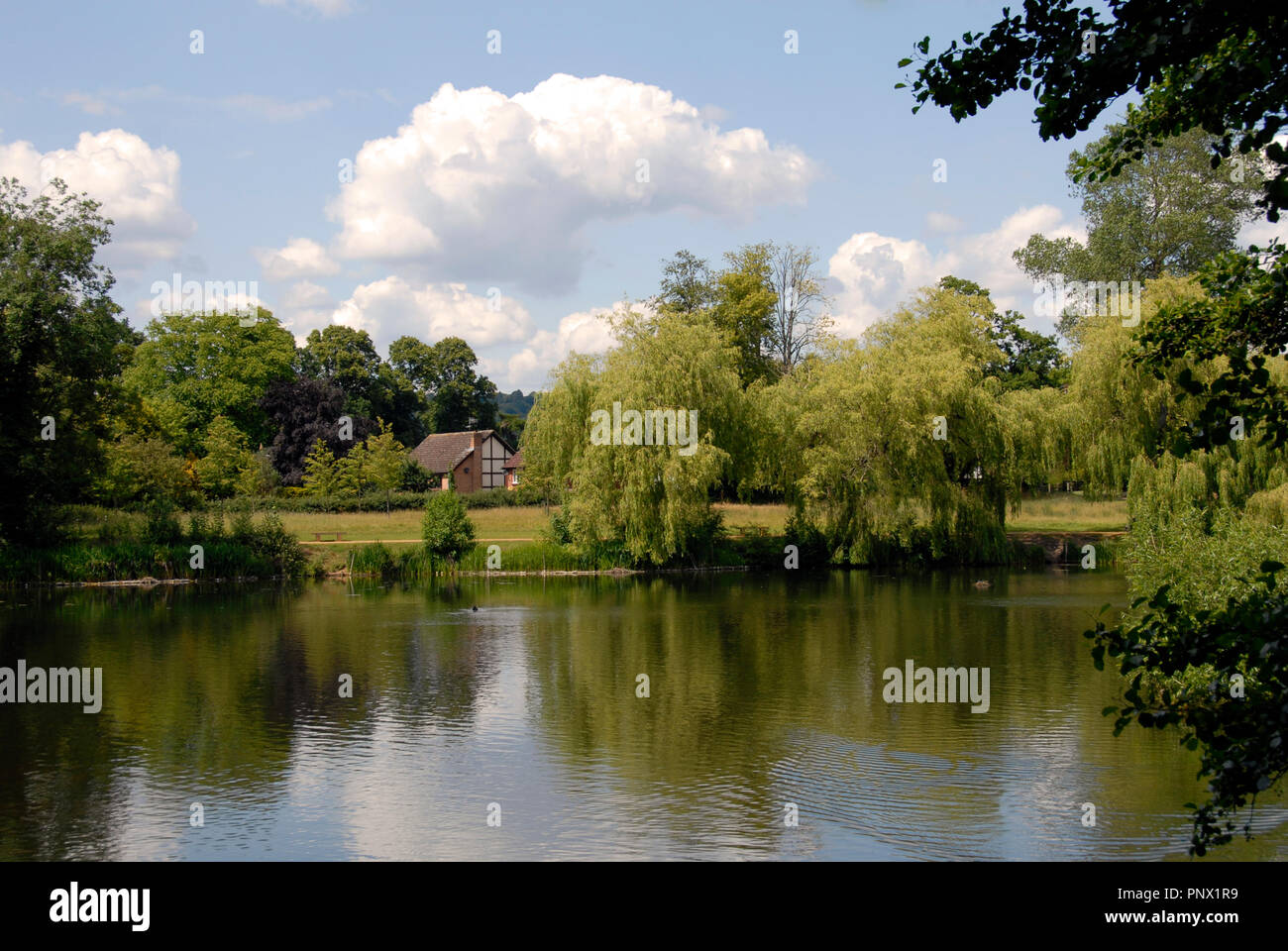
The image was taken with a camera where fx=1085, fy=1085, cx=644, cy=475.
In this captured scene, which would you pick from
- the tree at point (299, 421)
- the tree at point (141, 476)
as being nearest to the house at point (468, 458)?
the tree at point (299, 421)

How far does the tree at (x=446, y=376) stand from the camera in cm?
9731

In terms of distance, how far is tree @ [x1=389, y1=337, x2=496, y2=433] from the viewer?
97312mm

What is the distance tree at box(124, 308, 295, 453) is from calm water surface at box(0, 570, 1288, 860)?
1715 inches

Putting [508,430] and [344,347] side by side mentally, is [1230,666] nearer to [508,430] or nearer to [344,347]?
[344,347]

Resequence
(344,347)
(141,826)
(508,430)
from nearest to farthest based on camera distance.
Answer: (141,826)
(344,347)
(508,430)

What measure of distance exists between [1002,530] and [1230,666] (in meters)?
39.9

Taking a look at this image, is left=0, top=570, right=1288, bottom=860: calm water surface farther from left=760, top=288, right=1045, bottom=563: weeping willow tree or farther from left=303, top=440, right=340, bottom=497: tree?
left=303, top=440, right=340, bottom=497: tree

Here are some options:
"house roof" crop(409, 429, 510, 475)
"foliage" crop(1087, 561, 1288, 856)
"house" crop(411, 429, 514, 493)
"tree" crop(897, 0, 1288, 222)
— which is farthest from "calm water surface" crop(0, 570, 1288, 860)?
"house roof" crop(409, 429, 510, 475)

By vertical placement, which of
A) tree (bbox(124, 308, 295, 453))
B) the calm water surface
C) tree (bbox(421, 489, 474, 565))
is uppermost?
tree (bbox(124, 308, 295, 453))

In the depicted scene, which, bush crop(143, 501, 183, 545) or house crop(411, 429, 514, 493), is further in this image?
house crop(411, 429, 514, 493)

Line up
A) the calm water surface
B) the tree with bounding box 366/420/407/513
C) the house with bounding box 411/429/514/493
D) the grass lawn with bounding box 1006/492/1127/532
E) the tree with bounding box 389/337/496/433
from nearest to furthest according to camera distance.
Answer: the calm water surface → the grass lawn with bounding box 1006/492/1127/532 → the tree with bounding box 366/420/407/513 → the house with bounding box 411/429/514/493 → the tree with bounding box 389/337/496/433

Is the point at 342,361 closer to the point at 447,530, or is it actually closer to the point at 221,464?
the point at 221,464
